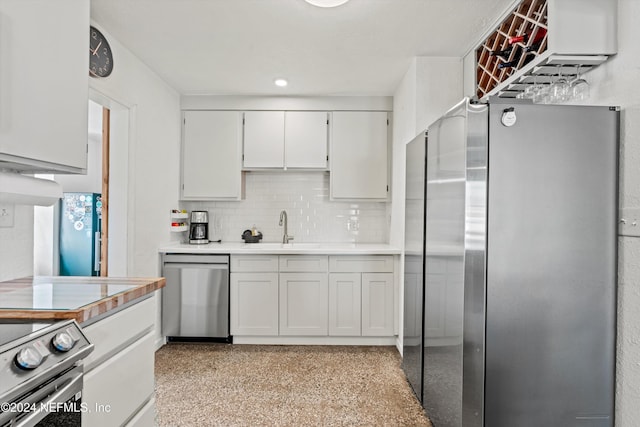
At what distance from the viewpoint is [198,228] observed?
3924mm

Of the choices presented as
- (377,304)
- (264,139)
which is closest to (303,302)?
(377,304)

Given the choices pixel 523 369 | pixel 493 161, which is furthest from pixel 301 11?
pixel 523 369

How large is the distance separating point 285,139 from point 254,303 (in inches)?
66.5

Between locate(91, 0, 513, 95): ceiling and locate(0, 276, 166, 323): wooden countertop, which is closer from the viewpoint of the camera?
locate(0, 276, 166, 323): wooden countertop

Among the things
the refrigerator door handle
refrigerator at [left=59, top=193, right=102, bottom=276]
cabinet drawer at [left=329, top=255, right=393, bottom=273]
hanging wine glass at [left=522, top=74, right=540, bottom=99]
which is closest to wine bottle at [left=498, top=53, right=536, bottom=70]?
hanging wine glass at [left=522, top=74, right=540, bottom=99]

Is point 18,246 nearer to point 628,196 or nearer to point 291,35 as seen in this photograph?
point 291,35

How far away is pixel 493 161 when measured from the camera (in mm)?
1625

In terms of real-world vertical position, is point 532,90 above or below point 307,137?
below

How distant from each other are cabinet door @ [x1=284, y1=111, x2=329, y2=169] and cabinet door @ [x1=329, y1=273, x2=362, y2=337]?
1.23m

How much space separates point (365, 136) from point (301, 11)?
1752mm

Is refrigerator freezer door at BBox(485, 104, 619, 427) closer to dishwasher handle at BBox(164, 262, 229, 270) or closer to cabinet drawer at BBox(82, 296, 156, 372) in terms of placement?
cabinet drawer at BBox(82, 296, 156, 372)

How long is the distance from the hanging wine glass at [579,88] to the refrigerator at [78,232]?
5.01m

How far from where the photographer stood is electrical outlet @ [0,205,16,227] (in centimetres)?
171

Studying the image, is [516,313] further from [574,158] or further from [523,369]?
[574,158]
